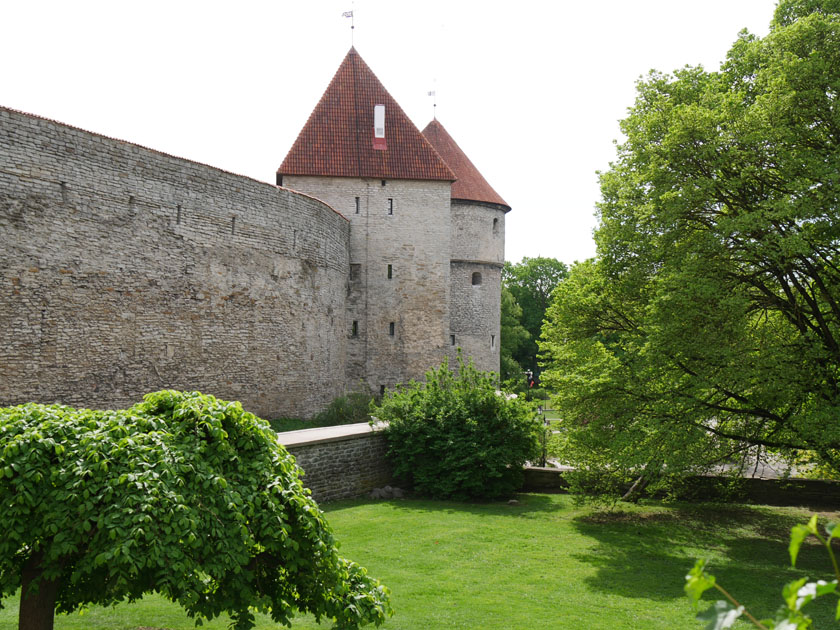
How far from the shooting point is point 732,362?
1052cm

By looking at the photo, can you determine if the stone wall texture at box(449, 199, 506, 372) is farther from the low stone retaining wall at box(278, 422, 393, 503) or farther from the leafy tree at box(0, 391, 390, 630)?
the leafy tree at box(0, 391, 390, 630)

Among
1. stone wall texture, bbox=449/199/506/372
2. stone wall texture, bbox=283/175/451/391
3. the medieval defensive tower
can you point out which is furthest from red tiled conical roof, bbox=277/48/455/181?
stone wall texture, bbox=449/199/506/372

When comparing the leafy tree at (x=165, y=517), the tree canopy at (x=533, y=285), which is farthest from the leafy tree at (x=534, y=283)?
the leafy tree at (x=165, y=517)

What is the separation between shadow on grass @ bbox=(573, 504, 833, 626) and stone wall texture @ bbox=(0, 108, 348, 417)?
29.4 ft

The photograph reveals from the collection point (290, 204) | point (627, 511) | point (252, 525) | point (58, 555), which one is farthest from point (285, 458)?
point (290, 204)

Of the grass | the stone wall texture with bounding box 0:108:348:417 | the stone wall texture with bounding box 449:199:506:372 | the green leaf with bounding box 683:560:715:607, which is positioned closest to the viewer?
the green leaf with bounding box 683:560:715:607

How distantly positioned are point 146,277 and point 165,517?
38.0ft

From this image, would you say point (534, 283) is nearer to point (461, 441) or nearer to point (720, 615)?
point (461, 441)

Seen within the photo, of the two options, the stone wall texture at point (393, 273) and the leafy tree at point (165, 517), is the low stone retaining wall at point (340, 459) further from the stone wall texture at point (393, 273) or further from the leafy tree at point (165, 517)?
the stone wall texture at point (393, 273)

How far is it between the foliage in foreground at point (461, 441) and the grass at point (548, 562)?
629 millimetres

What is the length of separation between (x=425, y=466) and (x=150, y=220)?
24.7 feet

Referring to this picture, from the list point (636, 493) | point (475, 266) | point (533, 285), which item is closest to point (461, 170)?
point (475, 266)

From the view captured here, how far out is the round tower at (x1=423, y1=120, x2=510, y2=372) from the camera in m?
28.4

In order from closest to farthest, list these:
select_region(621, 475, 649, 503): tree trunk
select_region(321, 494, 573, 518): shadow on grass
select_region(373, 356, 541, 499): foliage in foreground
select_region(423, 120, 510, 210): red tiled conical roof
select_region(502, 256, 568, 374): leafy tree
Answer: select_region(321, 494, 573, 518): shadow on grass
select_region(373, 356, 541, 499): foliage in foreground
select_region(621, 475, 649, 503): tree trunk
select_region(423, 120, 510, 210): red tiled conical roof
select_region(502, 256, 568, 374): leafy tree
